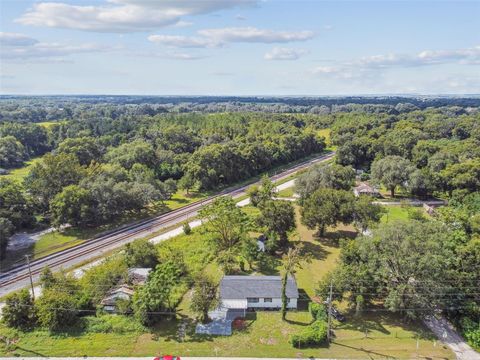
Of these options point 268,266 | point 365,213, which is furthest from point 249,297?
point 365,213

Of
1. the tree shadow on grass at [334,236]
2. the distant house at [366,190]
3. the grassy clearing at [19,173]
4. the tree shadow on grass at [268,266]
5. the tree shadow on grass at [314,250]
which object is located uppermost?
the distant house at [366,190]

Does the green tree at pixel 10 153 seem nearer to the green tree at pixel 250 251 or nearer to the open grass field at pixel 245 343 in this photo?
the open grass field at pixel 245 343

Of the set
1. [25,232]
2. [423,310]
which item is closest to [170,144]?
[25,232]

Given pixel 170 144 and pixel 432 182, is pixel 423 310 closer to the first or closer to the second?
pixel 432 182

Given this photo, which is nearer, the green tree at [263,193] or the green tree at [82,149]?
the green tree at [263,193]

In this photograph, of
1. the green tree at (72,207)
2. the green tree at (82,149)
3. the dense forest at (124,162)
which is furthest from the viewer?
the green tree at (82,149)

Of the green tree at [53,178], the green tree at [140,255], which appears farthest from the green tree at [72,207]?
the green tree at [140,255]
